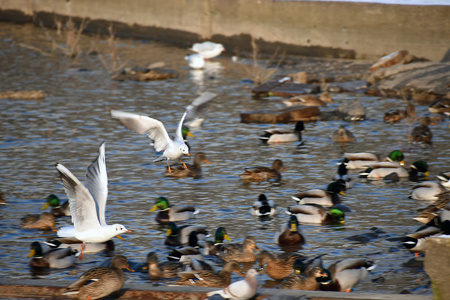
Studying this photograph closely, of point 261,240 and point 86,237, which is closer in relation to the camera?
point 86,237

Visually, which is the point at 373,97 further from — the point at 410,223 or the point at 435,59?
the point at 410,223

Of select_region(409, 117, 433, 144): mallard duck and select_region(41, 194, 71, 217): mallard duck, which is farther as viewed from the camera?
select_region(409, 117, 433, 144): mallard duck

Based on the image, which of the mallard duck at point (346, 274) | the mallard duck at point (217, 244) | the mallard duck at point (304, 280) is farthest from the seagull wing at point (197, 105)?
the mallard duck at point (304, 280)

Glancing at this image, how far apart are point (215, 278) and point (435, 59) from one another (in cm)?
1396

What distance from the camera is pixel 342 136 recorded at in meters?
13.6

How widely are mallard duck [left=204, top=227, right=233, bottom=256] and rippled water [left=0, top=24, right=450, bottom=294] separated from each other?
42 centimetres

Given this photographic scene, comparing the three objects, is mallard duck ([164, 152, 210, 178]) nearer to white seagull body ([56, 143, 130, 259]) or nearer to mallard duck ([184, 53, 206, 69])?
white seagull body ([56, 143, 130, 259])

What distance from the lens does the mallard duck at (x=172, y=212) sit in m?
9.55

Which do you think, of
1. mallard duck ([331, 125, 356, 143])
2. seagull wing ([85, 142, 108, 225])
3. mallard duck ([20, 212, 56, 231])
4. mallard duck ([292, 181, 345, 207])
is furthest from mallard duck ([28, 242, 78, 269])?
mallard duck ([331, 125, 356, 143])

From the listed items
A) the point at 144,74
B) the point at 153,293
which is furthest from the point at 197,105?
the point at 144,74

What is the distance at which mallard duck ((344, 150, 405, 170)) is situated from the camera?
11922mm

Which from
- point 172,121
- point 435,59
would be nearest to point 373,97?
point 435,59

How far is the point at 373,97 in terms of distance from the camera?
1745cm

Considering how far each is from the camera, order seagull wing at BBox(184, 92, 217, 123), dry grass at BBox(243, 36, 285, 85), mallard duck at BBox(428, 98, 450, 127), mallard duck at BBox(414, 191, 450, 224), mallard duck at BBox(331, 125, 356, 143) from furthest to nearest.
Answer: dry grass at BBox(243, 36, 285, 85) → mallard duck at BBox(428, 98, 450, 127) → mallard duck at BBox(331, 125, 356, 143) → seagull wing at BBox(184, 92, 217, 123) → mallard duck at BBox(414, 191, 450, 224)
